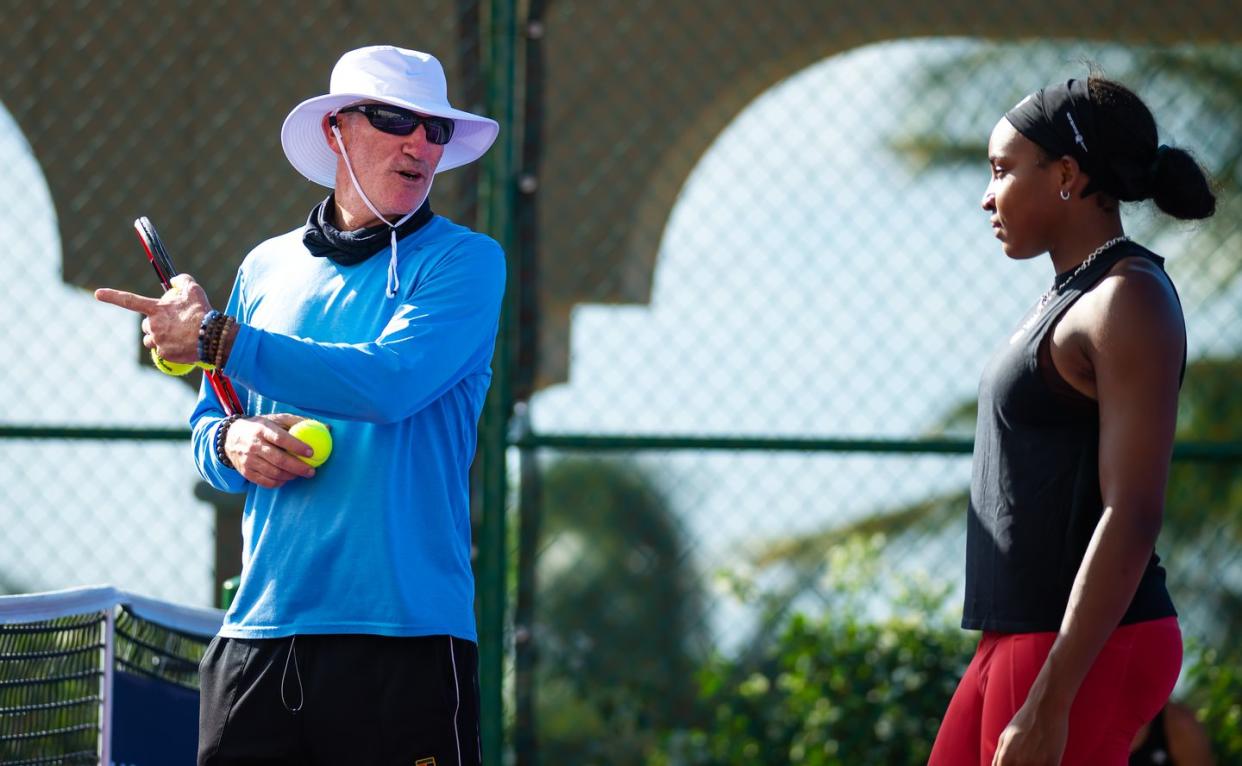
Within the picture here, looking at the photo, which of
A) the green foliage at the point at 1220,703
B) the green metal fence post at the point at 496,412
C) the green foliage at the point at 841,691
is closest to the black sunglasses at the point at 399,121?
the green metal fence post at the point at 496,412

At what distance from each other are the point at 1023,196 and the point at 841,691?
9.72 ft

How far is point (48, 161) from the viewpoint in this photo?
22.8ft

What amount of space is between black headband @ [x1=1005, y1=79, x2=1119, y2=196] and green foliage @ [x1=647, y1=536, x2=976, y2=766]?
2.84m

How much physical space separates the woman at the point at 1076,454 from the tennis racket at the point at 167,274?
129 centimetres

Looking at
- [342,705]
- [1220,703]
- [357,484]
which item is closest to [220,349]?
[357,484]

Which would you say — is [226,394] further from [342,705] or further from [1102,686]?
[1102,686]

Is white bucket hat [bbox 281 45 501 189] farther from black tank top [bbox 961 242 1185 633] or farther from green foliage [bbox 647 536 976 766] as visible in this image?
green foliage [bbox 647 536 976 766]

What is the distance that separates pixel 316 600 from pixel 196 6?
4.78m

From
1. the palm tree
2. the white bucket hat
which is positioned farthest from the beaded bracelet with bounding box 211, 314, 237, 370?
the palm tree

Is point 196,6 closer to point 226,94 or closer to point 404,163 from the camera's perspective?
point 226,94

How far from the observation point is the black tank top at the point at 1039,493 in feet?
7.92

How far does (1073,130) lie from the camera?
8.18 ft

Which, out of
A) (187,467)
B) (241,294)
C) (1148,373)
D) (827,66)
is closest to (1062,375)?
(1148,373)

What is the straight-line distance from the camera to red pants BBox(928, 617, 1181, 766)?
2.35 m
